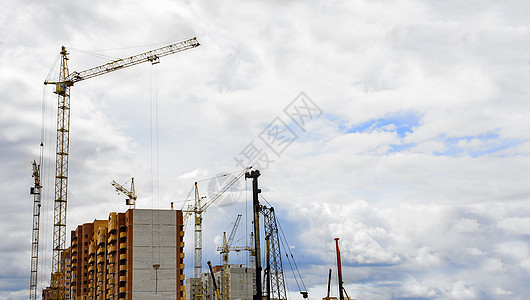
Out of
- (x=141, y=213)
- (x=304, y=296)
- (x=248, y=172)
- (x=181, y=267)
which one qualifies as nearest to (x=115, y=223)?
(x=141, y=213)

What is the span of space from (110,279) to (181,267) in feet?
87.0

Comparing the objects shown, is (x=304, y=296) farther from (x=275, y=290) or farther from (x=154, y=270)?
(x=154, y=270)

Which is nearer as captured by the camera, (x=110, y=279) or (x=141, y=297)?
(x=141, y=297)

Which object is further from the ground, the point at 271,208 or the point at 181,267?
the point at 271,208

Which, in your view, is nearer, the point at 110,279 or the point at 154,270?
the point at 154,270

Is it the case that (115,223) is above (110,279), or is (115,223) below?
above

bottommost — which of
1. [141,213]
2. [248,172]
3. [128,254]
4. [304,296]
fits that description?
[304,296]

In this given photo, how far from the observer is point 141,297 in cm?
Answer: 17312

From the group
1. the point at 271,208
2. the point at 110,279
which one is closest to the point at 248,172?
the point at 271,208

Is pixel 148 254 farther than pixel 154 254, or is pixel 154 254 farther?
pixel 154 254

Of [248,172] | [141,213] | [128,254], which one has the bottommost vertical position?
[128,254]

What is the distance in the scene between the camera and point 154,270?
176750 millimetres

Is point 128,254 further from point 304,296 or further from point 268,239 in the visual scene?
point 304,296

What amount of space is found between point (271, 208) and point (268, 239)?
34.3 feet
